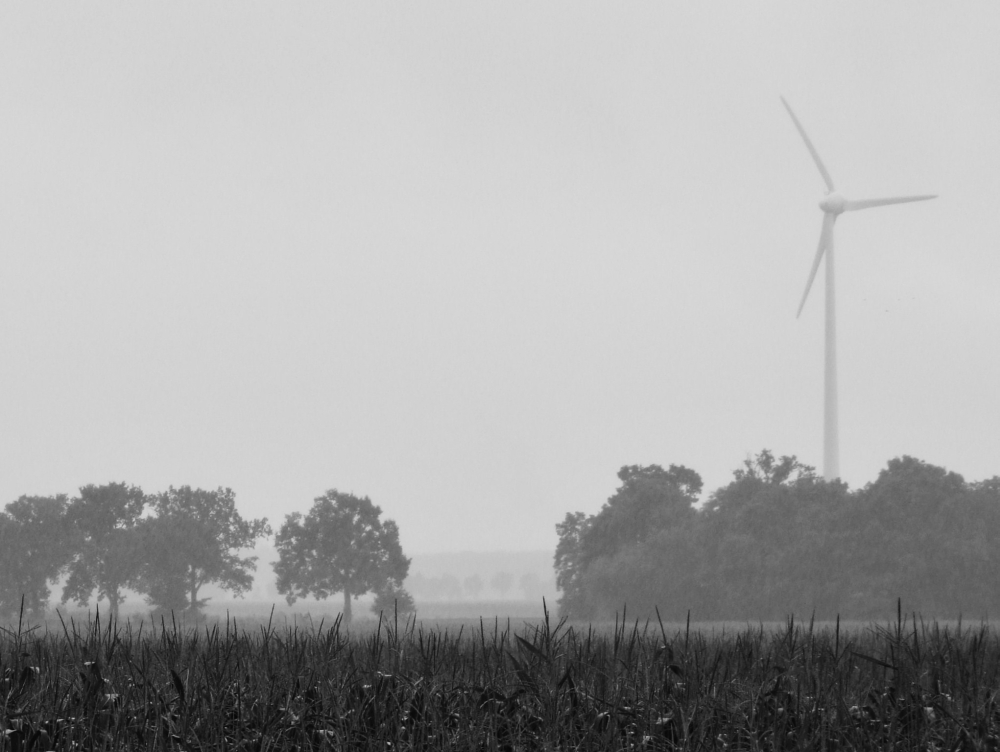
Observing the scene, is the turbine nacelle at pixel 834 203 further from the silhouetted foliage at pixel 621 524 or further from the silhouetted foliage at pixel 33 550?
the silhouetted foliage at pixel 33 550

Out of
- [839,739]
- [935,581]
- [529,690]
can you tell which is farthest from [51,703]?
[935,581]

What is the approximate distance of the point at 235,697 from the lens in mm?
8312

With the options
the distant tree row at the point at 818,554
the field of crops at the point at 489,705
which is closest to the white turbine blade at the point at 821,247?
the distant tree row at the point at 818,554

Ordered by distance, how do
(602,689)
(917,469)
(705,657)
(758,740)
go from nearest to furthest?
(758,740) → (602,689) → (705,657) → (917,469)

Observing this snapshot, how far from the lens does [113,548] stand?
287 feet

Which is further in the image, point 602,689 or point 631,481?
point 631,481

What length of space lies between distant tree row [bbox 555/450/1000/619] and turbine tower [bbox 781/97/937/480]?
5318 mm

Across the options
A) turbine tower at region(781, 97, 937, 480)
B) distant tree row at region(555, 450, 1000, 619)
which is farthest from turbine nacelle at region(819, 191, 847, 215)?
distant tree row at region(555, 450, 1000, 619)

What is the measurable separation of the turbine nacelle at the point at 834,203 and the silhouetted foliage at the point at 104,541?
60472mm

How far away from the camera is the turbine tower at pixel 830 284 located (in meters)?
80.4

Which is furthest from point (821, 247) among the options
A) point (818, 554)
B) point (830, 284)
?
point (818, 554)

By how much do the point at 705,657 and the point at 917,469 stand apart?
6859 centimetres

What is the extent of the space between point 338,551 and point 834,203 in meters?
49.7

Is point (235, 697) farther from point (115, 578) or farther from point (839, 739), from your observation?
point (115, 578)
